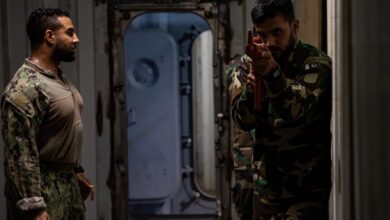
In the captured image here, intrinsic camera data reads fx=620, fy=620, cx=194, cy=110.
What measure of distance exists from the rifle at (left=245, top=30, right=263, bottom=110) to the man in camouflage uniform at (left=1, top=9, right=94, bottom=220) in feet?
3.86

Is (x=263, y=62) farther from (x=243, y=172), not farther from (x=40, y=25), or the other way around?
(x=40, y=25)

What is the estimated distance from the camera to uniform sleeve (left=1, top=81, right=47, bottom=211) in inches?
113

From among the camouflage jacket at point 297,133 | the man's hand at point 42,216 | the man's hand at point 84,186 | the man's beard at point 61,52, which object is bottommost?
the man's hand at point 42,216

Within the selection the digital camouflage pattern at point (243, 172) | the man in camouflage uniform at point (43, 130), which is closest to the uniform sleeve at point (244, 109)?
the digital camouflage pattern at point (243, 172)

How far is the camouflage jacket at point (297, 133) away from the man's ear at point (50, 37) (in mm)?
1158

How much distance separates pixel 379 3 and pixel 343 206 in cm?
84

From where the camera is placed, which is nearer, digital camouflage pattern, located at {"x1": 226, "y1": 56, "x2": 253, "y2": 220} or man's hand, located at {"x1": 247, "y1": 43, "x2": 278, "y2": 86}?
man's hand, located at {"x1": 247, "y1": 43, "x2": 278, "y2": 86}

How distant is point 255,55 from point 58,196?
4.80 ft

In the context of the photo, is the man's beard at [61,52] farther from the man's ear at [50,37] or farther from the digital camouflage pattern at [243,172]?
the digital camouflage pattern at [243,172]

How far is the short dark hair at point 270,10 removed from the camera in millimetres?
2404

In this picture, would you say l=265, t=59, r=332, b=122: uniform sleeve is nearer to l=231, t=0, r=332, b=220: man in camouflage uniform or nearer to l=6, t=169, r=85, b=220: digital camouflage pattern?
l=231, t=0, r=332, b=220: man in camouflage uniform

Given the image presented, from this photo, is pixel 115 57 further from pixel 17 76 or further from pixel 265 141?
pixel 265 141

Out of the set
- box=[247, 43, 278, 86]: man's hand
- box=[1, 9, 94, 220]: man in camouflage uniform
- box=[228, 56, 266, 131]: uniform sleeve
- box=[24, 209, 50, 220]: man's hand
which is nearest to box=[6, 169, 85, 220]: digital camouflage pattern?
box=[1, 9, 94, 220]: man in camouflage uniform

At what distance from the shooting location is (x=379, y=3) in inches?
62.4
